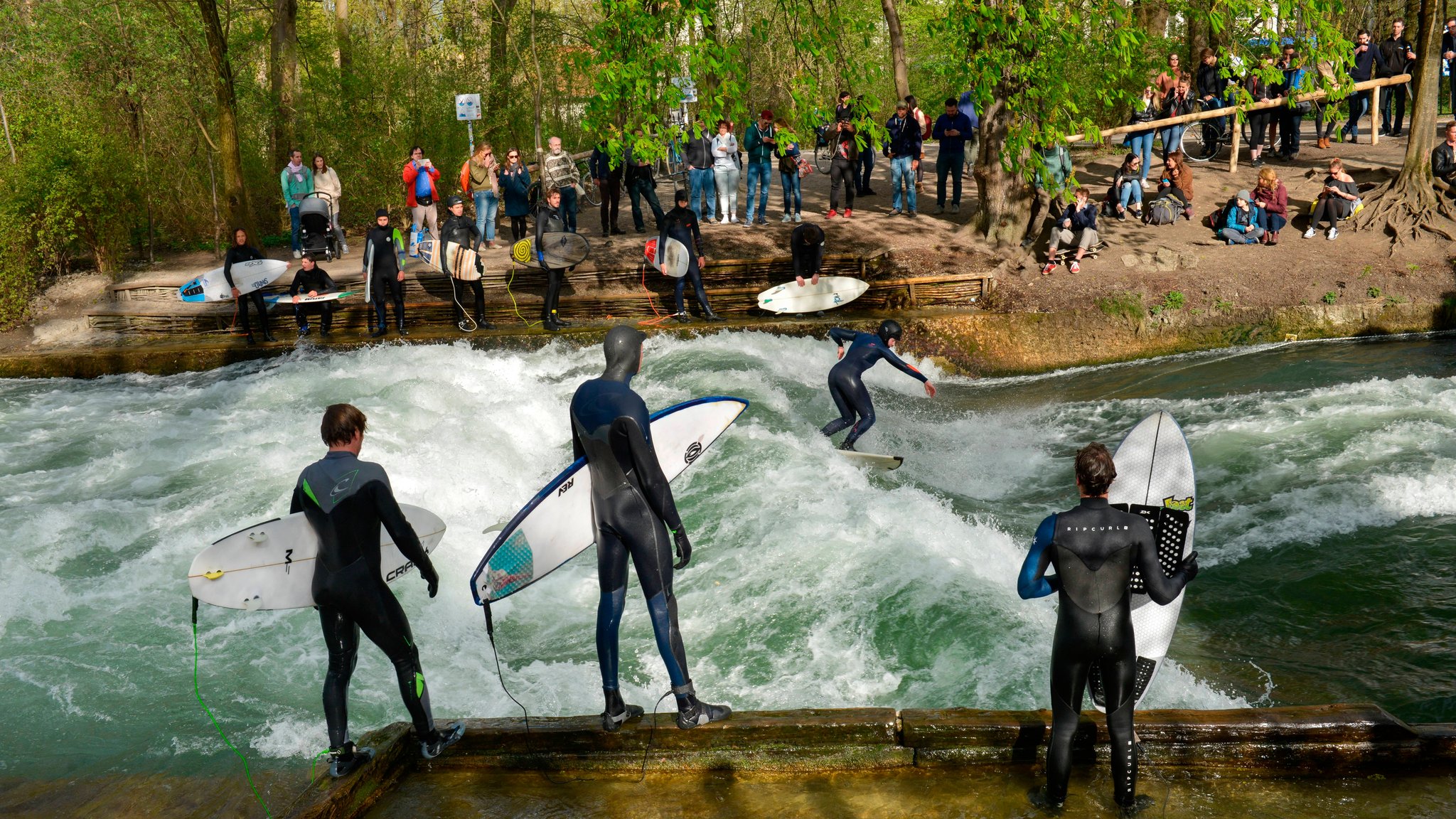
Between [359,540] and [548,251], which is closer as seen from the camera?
[359,540]

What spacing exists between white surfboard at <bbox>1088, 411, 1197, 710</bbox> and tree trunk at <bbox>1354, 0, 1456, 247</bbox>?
1282 centimetres

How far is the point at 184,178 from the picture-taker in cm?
2116

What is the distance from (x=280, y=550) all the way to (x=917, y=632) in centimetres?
396

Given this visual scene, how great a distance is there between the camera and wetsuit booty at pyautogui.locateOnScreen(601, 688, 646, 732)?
16.6 feet

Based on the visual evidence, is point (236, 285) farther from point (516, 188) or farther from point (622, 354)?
point (622, 354)

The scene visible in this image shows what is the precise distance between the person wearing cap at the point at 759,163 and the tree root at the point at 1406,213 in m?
8.93

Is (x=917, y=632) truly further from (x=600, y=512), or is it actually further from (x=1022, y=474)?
(x=1022, y=474)

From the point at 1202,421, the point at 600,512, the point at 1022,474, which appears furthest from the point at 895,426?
the point at 600,512

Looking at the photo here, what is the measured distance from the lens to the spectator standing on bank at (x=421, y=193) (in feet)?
56.4

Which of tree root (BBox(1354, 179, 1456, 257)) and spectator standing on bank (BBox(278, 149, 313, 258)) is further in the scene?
spectator standing on bank (BBox(278, 149, 313, 258))

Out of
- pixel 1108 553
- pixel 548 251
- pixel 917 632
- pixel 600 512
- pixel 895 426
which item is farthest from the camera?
pixel 548 251

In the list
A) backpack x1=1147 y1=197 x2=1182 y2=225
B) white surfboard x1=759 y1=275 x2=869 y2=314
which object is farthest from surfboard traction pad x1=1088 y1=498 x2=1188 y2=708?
backpack x1=1147 y1=197 x2=1182 y2=225

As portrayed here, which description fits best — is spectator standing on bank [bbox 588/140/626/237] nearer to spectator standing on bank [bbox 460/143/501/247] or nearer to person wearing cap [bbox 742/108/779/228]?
person wearing cap [bbox 742/108/779/228]

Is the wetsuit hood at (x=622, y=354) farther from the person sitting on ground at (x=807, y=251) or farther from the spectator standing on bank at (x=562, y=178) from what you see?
the spectator standing on bank at (x=562, y=178)
